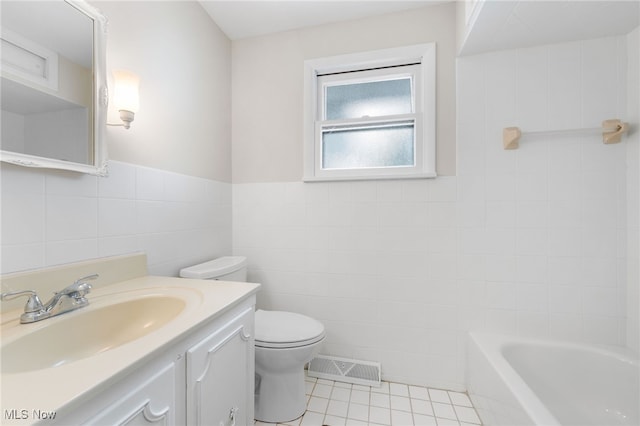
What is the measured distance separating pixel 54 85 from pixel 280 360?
143 cm

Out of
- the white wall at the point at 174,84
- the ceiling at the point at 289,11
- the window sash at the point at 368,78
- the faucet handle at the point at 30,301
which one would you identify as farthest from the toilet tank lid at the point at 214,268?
the ceiling at the point at 289,11

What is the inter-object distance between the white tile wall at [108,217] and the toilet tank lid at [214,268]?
0.26 feet

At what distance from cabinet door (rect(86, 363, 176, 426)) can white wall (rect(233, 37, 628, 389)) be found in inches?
47.6

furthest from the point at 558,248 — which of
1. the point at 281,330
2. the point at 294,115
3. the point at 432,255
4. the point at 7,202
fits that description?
the point at 7,202

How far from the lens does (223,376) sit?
0.94 meters

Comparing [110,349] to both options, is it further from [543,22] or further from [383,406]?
[543,22]

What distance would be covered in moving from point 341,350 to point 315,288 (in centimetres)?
44

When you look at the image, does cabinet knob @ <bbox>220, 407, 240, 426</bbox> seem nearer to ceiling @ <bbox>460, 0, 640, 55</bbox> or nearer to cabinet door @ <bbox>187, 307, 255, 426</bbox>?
cabinet door @ <bbox>187, 307, 255, 426</bbox>

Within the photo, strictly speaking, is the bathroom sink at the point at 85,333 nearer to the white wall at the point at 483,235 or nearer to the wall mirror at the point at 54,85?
the wall mirror at the point at 54,85

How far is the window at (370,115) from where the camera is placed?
1.70 m

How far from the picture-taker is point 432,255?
66.1 inches

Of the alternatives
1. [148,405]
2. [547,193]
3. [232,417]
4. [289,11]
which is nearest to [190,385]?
[148,405]

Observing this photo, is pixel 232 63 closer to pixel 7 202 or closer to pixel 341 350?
pixel 7 202

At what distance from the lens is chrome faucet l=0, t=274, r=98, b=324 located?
2.49 ft
